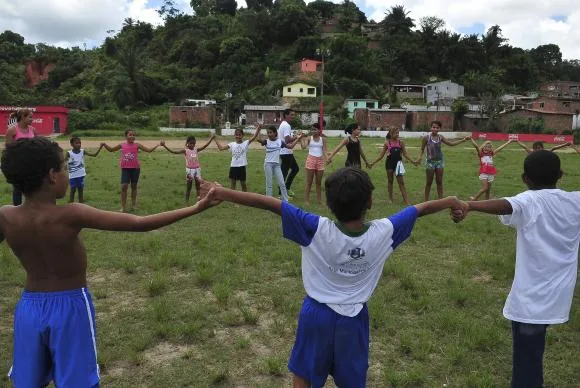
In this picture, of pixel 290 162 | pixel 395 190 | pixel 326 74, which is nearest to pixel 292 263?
pixel 290 162

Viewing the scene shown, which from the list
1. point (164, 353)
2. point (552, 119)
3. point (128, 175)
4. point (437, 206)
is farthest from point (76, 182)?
point (552, 119)

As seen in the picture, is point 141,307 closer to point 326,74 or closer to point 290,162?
point 290,162

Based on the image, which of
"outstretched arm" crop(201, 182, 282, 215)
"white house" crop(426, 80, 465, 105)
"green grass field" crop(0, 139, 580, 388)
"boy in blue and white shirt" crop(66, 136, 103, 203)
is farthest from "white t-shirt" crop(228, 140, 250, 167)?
"white house" crop(426, 80, 465, 105)

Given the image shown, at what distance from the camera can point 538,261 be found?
342 cm

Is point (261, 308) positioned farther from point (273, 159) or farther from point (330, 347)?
point (273, 159)

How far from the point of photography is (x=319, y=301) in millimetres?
2812

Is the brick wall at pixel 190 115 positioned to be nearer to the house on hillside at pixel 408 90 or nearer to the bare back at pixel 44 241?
the house on hillside at pixel 408 90

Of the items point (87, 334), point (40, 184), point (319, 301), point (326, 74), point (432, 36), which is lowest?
point (87, 334)

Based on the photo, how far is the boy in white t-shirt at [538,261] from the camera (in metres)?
3.35

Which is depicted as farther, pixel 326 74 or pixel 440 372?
pixel 326 74

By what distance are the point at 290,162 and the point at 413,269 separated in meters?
6.34

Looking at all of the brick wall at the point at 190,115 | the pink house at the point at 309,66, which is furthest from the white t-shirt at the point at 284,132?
the pink house at the point at 309,66

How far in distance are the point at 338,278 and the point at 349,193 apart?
491 mm

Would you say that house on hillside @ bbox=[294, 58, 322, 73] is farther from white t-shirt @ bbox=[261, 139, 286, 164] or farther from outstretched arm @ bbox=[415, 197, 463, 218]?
outstretched arm @ bbox=[415, 197, 463, 218]
